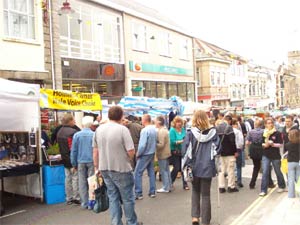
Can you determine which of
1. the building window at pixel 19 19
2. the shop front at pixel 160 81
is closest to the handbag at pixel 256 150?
the building window at pixel 19 19

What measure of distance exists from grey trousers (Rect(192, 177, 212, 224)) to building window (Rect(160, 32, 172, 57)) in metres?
22.1

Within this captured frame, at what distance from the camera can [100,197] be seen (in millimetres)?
6527

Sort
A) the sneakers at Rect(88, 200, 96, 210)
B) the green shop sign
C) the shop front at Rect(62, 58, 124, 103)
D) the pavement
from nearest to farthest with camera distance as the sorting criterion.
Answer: the pavement, the sneakers at Rect(88, 200, 96, 210), the shop front at Rect(62, 58, 124, 103), the green shop sign

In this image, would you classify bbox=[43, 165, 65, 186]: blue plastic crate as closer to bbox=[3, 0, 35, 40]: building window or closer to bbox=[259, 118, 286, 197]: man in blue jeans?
bbox=[259, 118, 286, 197]: man in blue jeans

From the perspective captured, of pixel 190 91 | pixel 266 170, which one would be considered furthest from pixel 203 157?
pixel 190 91

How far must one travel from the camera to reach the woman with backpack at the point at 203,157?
627cm

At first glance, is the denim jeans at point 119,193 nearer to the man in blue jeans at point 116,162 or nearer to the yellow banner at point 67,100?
the man in blue jeans at point 116,162

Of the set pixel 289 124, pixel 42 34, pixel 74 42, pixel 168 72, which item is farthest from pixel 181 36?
pixel 289 124

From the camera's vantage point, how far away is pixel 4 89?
779cm

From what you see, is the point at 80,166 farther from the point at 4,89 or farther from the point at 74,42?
the point at 74,42

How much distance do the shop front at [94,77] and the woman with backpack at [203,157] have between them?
12.9 m

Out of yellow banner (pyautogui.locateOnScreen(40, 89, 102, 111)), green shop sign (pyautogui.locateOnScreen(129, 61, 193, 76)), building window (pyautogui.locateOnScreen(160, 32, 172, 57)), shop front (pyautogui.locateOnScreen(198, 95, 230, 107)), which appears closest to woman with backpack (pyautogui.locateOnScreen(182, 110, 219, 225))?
yellow banner (pyautogui.locateOnScreen(40, 89, 102, 111))

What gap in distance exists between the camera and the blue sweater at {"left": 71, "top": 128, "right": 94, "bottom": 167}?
809 cm

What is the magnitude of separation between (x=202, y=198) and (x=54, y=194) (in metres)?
3.75
